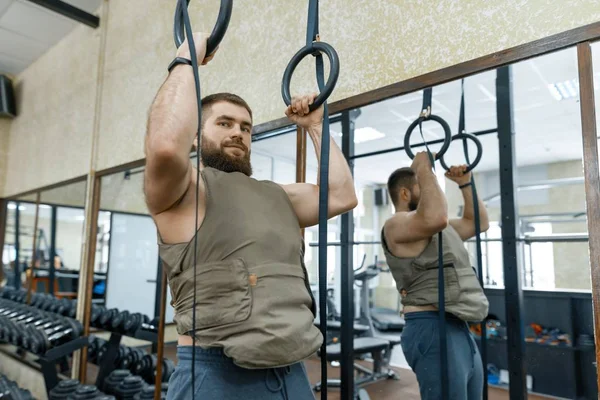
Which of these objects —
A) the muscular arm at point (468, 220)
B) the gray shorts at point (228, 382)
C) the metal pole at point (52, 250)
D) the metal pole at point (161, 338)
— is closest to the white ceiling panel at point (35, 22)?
the metal pole at point (52, 250)

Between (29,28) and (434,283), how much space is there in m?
4.63

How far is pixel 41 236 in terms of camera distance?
4.63 m

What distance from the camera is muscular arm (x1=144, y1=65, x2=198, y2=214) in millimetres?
860

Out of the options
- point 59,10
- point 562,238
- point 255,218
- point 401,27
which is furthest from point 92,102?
point 562,238

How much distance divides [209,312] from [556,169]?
4.45ft

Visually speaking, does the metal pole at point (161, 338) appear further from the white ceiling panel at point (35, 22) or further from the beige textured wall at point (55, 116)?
the white ceiling panel at point (35, 22)

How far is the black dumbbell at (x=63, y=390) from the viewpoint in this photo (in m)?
2.77

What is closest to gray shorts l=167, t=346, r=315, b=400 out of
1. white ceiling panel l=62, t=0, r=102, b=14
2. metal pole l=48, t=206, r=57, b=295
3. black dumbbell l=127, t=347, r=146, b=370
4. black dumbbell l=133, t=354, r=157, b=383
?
black dumbbell l=133, t=354, r=157, b=383

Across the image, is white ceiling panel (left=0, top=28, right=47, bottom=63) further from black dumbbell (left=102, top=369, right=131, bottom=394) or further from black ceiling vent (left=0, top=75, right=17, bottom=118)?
black dumbbell (left=102, top=369, right=131, bottom=394)

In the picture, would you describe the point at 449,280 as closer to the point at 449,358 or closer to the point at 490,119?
the point at 449,358

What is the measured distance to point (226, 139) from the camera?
1205mm

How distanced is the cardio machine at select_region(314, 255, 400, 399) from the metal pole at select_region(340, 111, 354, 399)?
0.14 feet

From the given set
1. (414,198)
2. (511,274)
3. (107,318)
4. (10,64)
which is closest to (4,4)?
(10,64)

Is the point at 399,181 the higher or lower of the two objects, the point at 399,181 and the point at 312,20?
the lower
